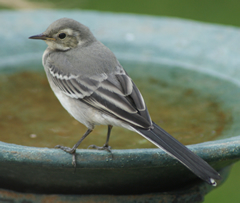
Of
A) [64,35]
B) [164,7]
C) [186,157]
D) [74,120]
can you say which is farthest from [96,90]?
[164,7]

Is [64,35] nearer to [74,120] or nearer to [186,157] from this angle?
[74,120]

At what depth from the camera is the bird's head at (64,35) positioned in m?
4.09

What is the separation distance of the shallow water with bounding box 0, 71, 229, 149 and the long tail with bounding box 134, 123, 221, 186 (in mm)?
1229

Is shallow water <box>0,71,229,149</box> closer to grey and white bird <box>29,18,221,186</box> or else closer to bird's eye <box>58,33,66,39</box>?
grey and white bird <box>29,18,221,186</box>

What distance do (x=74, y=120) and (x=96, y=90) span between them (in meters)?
1.44

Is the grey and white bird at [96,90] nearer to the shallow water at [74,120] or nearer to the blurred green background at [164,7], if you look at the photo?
the shallow water at [74,120]

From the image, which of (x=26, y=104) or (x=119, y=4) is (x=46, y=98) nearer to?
(x=26, y=104)

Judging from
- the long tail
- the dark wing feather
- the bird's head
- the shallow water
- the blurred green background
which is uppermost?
the bird's head

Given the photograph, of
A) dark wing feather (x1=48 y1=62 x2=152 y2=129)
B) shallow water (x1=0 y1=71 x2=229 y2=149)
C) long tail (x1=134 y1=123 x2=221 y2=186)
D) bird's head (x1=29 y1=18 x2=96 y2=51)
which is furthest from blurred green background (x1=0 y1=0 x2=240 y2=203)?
long tail (x1=134 y1=123 x2=221 y2=186)

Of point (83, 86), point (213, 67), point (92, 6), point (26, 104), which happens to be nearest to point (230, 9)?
point (92, 6)

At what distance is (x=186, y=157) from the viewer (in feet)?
9.71

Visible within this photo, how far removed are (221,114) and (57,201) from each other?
2290 millimetres

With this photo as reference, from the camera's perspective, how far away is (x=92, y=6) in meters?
11.1

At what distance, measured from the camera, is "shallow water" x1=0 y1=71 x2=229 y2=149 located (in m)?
4.39
